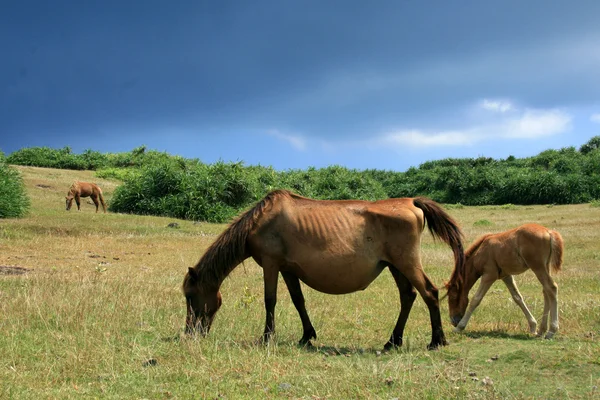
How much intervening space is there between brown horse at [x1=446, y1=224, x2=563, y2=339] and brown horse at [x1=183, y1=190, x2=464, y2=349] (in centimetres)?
122

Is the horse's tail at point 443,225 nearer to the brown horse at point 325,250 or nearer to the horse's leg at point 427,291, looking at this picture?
the brown horse at point 325,250

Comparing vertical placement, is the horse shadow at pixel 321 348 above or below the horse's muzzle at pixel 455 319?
above

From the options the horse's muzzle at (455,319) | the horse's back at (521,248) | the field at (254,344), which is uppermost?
the horse's back at (521,248)

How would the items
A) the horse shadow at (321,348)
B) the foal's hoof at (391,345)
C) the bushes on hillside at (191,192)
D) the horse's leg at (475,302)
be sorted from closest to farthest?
1. the horse shadow at (321,348)
2. the foal's hoof at (391,345)
3. the horse's leg at (475,302)
4. the bushes on hillside at (191,192)

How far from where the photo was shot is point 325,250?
728cm

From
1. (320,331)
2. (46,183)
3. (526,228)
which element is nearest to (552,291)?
(526,228)

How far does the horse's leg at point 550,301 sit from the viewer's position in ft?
26.3

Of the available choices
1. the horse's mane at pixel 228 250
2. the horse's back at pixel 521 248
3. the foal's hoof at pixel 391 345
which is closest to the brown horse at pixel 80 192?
the horse's mane at pixel 228 250

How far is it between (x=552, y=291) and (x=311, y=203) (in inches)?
161

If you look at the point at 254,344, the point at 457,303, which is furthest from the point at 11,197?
the point at 457,303

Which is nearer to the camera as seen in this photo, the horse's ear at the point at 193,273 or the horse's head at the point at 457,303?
the horse's ear at the point at 193,273

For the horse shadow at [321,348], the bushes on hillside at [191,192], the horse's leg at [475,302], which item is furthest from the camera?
the bushes on hillside at [191,192]

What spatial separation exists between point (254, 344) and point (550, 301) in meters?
4.74

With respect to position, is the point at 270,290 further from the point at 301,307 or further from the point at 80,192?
the point at 80,192
